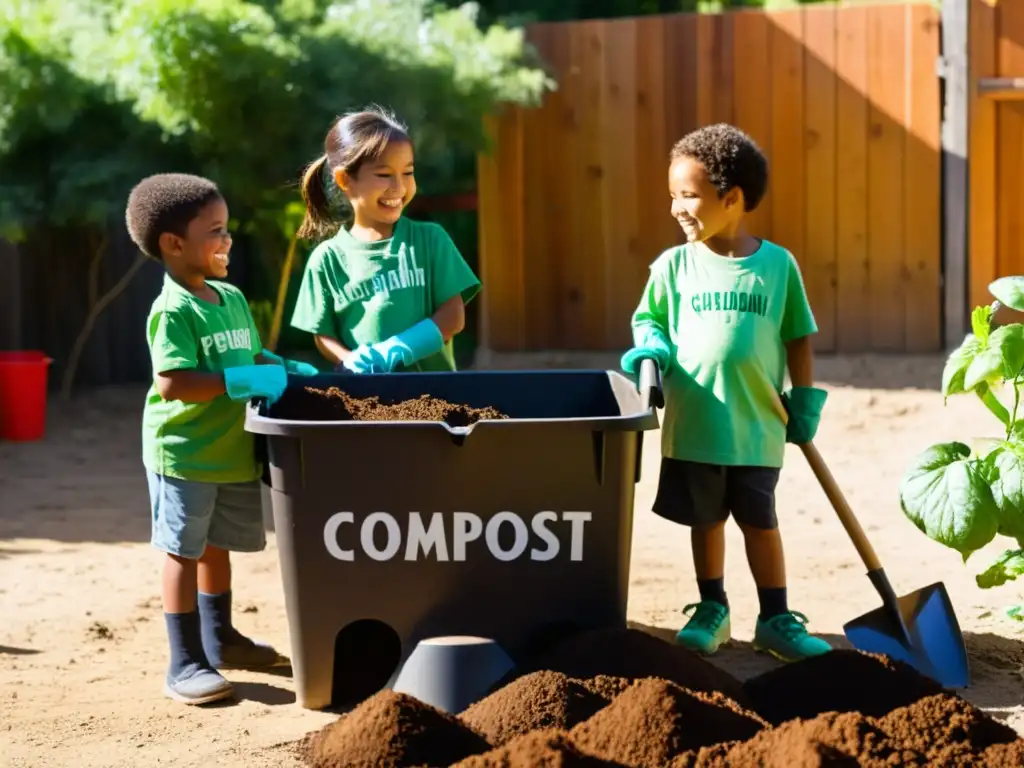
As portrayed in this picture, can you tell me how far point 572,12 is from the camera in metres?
10.6

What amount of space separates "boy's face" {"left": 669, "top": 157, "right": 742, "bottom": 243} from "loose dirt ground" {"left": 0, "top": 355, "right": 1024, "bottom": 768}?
118 centimetres

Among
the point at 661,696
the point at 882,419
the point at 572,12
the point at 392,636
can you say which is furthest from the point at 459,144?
the point at 661,696

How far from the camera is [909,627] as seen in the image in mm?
3906

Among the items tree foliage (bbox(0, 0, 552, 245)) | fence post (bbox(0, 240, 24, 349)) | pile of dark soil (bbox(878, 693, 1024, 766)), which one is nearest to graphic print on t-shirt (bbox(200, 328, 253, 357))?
pile of dark soil (bbox(878, 693, 1024, 766))

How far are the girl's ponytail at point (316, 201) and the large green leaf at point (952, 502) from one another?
70.3 inches

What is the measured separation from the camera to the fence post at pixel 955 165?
8.21m

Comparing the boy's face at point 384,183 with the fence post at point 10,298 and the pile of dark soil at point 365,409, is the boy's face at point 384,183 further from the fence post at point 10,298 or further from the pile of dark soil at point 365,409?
the fence post at point 10,298

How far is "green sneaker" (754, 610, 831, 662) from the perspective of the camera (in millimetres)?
3898

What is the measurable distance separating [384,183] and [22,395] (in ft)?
14.4

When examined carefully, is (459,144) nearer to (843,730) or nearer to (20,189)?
(20,189)

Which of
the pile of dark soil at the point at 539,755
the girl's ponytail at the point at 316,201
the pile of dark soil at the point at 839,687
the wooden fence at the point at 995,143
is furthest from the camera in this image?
the wooden fence at the point at 995,143

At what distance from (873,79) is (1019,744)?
6201mm

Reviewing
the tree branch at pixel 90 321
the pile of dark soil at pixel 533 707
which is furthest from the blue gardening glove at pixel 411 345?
the tree branch at pixel 90 321

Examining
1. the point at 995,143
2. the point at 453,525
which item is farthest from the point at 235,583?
the point at 995,143
